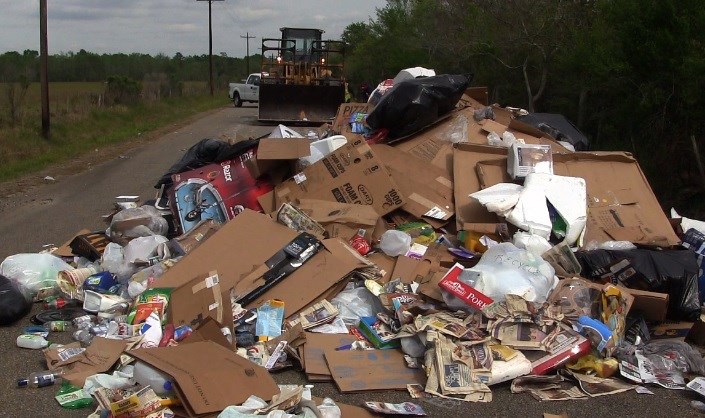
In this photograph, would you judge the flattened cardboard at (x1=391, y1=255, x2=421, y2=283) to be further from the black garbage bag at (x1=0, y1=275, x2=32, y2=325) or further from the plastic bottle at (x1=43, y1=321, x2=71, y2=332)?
the black garbage bag at (x1=0, y1=275, x2=32, y2=325)

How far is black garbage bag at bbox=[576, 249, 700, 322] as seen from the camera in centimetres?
455

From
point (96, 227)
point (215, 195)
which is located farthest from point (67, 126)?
point (215, 195)

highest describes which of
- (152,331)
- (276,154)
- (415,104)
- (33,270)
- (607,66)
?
(607,66)

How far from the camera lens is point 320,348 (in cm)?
421

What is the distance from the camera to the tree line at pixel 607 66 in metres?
8.05

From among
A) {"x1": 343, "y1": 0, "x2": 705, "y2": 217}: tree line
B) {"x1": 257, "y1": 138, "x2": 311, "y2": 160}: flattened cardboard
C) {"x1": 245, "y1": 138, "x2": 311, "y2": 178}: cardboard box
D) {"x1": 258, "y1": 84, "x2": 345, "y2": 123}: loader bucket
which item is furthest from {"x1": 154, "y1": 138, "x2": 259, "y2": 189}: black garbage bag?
{"x1": 258, "y1": 84, "x2": 345, "y2": 123}: loader bucket

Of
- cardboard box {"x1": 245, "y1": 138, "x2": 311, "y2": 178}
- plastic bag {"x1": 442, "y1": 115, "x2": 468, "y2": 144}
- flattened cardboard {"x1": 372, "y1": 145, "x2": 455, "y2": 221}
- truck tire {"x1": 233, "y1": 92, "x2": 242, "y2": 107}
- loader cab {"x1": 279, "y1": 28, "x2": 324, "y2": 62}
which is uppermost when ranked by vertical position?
loader cab {"x1": 279, "y1": 28, "x2": 324, "y2": 62}

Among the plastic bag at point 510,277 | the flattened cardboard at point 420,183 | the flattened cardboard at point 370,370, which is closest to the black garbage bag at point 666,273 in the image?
the plastic bag at point 510,277

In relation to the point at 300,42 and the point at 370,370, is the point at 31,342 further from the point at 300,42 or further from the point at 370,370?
the point at 300,42

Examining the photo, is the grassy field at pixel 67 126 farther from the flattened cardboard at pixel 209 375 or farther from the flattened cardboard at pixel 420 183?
the flattened cardboard at pixel 209 375

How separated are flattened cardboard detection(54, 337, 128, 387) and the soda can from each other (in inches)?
11.7

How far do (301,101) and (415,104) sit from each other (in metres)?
12.1

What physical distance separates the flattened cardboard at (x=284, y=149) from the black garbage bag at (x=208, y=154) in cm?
53

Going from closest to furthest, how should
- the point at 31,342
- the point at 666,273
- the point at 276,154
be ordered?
the point at 31,342, the point at 666,273, the point at 276,154
